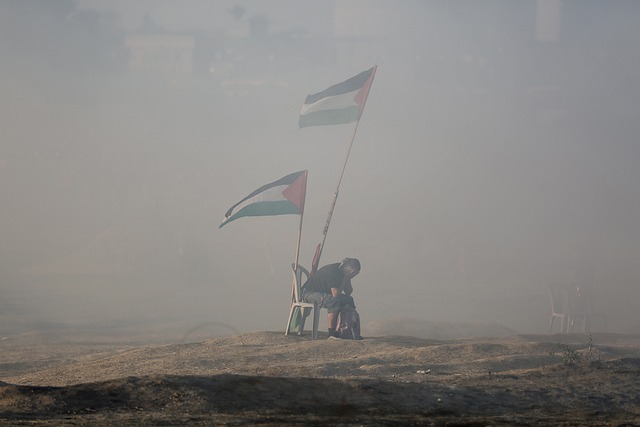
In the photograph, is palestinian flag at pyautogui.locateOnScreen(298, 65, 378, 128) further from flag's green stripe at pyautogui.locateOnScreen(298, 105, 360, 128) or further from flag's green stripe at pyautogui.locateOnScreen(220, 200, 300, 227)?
flag's green stripe at pyautogui.locateOnScreen(220, 200, 300, 227)

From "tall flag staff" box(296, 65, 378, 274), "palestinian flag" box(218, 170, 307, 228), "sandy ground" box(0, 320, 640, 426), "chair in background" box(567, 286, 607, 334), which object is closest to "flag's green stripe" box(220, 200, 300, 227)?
"palestinian flag" box(218, 170, 307, 228)

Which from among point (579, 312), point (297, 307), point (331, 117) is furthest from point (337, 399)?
point (579, 312)

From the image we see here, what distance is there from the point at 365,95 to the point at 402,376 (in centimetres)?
929

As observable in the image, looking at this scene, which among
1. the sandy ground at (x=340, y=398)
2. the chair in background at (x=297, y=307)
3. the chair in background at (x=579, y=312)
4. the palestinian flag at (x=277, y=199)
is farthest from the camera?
the chair in background at (x=579, y=312)

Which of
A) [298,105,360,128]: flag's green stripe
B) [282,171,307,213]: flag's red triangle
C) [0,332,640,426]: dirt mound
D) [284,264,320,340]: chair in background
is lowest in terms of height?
[0,332,640,426]: dirt mound

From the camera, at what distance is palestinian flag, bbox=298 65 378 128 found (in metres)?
17.4

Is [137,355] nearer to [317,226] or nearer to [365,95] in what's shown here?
[365,95]

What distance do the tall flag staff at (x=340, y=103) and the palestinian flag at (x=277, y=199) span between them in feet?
4.00

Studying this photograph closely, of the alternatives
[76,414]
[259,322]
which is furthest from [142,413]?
[259,322]

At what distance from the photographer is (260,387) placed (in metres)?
6.60

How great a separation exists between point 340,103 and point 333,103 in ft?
0.56

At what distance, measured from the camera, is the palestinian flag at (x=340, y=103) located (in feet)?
57.0

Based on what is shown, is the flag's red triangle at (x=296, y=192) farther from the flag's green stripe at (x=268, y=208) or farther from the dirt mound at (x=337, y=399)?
the dirt mound at (x=337, y=399)

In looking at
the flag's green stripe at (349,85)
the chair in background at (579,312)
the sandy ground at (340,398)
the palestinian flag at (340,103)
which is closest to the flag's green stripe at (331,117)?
the palestinian flag at (340,103)
